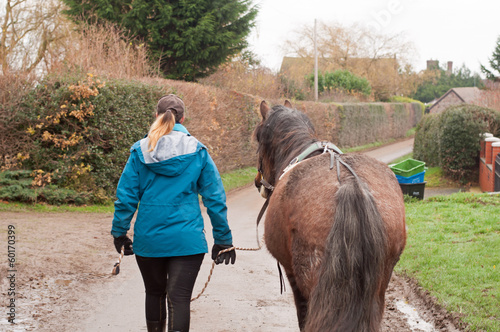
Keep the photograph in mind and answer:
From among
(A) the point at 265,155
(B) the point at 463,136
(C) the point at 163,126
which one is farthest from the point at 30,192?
(B) the point at 463,136

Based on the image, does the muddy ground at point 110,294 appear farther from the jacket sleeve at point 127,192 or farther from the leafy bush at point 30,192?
the leafy bush at point 30,192

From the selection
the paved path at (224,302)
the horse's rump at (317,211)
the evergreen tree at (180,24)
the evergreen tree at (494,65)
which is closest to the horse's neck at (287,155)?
the horse's rump at (317,211)

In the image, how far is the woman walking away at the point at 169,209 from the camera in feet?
11.7

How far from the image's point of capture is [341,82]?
1667 inches

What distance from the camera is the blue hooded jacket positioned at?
356 cm

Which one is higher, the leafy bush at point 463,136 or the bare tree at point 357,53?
the bare tree at point 357,53

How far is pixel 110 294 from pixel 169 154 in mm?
Result: 2999

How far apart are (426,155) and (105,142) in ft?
48.4

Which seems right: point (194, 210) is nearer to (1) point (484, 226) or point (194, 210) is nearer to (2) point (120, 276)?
(2) point (120, 276)

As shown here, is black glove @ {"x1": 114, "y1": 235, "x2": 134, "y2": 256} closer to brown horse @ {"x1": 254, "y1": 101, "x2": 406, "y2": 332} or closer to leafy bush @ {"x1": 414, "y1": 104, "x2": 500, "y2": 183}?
brown horse @ {"x1": 254, "y1": 101, "x2": 406, "y2": 332}

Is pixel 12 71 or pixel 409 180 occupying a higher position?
pixel 12 71

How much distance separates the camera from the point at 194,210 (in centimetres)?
369

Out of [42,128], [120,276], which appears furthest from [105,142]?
[120,276]

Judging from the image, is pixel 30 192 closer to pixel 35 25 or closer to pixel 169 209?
pixel 169 209
